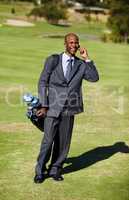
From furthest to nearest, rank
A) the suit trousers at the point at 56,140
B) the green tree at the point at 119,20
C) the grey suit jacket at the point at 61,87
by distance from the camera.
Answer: the green tree at the point at 119,20 → the suit trousers at the point at 56,140 → the grey suit jacket at the point at 61,87

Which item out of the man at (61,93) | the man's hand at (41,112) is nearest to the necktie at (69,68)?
the man at (61,93)

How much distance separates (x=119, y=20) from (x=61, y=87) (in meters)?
50.5

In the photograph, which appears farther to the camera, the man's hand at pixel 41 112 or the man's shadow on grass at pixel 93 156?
the man's shadow on grass at pixel 93 156

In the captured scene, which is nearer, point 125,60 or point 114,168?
point 114,168

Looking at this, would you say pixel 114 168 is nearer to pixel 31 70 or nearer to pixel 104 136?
pixel 104 136

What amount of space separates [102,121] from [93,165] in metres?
3.43

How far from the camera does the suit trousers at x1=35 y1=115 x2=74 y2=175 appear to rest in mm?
8211

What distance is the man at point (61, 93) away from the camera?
8102 mm

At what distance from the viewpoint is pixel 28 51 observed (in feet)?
78.5

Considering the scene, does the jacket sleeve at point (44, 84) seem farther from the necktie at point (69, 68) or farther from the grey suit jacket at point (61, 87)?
the necktie at point (69, 68)

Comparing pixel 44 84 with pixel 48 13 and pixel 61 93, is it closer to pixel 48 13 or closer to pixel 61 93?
pixel 61 93

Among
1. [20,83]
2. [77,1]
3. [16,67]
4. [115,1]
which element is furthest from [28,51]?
[77,1]

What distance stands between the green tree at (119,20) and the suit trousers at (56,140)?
45721 millimetres

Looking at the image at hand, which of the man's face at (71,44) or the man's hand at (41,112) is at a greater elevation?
the man's face at (71,44)
